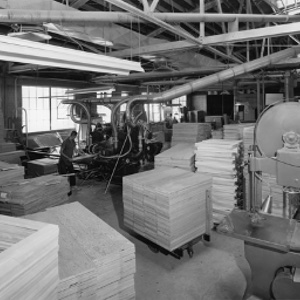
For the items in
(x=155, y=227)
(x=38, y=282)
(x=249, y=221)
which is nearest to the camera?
(x=38, y=282)

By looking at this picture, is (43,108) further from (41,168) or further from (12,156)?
(41,168)

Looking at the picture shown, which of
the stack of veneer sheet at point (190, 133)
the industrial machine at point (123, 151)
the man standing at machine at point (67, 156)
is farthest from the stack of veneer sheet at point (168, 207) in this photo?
the man standing at machine at point (67, 156)

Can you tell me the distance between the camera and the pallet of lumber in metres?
7.91

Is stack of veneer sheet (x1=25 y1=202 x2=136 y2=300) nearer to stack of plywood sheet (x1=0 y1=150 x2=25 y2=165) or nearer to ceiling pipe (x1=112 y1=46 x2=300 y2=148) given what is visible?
ceiling pipe (x1=112 y1=46 x2=300 y2=148)

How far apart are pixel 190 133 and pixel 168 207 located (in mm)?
3187

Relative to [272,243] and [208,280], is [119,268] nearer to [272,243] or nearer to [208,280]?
[272,243]

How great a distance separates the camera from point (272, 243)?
2.09 m

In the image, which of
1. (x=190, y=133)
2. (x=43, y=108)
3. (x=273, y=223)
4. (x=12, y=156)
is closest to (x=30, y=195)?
(x=273, y=223)

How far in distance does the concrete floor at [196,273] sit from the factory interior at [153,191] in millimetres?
16

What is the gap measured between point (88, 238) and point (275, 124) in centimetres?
195

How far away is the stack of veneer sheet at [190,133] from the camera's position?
6336 mm

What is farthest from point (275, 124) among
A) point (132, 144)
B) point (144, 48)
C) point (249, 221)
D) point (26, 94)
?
point (26, 94)

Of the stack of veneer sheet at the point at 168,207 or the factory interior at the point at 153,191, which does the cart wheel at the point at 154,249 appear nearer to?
the factory interior at the point at 153,191

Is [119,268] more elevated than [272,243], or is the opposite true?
[272,243]
